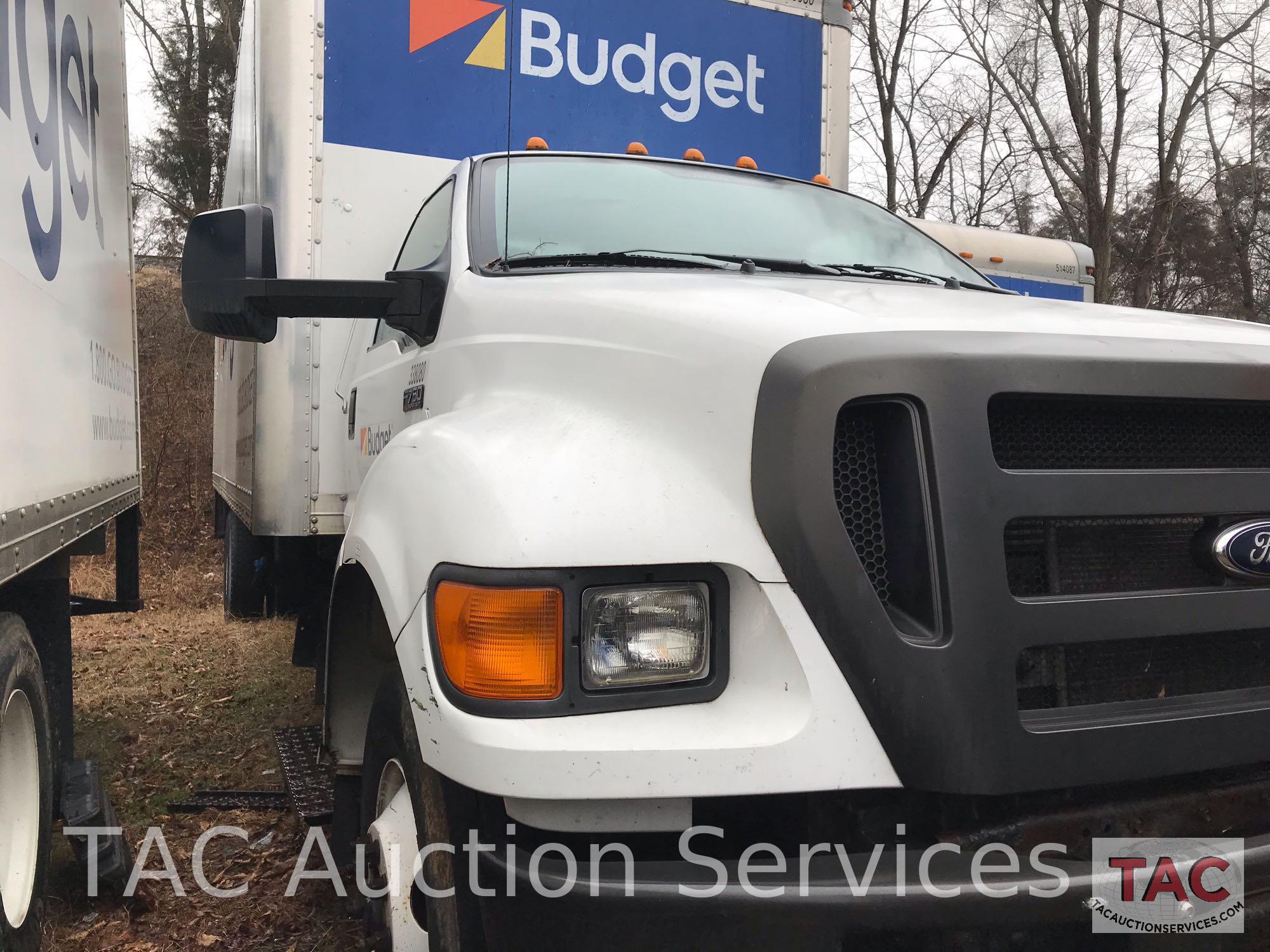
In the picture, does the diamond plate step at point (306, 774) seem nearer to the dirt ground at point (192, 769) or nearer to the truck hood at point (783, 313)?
the dirt ground at point (192, 769)

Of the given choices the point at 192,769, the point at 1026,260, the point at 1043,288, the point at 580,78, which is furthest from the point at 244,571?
the point at 1043,288

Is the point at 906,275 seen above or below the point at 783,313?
above

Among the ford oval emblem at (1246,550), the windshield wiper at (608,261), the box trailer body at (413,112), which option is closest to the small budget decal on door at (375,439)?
the box trailer body at (413,112)

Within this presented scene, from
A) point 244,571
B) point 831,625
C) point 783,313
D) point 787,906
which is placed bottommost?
point 244,571

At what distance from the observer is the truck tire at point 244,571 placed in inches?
276

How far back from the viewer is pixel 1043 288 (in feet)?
36.8

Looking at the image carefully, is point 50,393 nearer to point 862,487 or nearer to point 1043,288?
point 862,487

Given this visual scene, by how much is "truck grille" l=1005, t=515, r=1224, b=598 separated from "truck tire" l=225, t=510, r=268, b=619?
5.66 meters

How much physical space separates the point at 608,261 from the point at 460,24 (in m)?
2.22

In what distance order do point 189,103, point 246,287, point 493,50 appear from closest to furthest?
1. point 246,287
2. point 493,50
3. point 189,103

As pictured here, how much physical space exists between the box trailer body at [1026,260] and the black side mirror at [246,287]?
334 inches

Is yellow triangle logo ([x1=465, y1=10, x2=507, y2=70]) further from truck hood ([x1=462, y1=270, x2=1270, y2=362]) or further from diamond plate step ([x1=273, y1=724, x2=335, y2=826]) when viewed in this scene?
diamond plate step ([x1=273, y1=724, x2=335, y2=826])

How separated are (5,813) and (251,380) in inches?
99.4

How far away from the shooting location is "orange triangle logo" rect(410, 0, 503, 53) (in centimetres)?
436
